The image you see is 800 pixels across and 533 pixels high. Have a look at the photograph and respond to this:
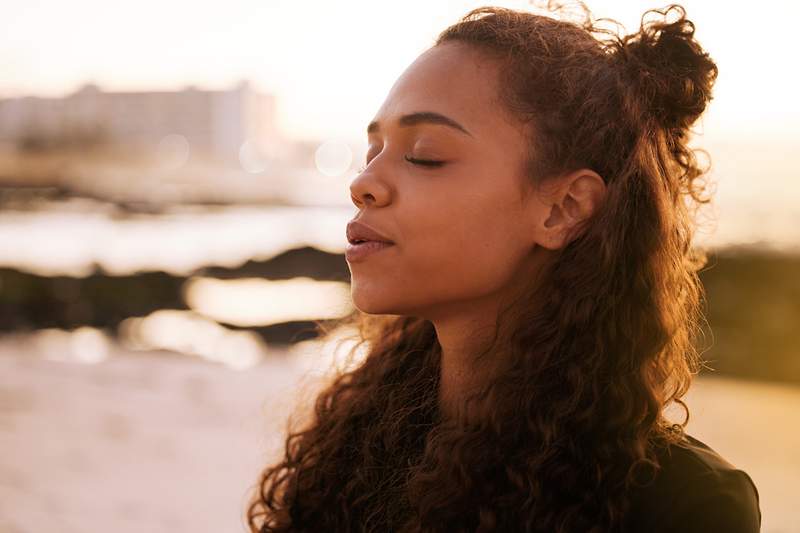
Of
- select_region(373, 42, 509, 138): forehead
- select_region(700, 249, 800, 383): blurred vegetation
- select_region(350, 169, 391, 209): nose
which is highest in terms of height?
select_region(373, 42, 509, 138): forehead

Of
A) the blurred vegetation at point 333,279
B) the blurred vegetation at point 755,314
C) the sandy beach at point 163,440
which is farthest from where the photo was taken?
the blurred vegetation at point 333,279

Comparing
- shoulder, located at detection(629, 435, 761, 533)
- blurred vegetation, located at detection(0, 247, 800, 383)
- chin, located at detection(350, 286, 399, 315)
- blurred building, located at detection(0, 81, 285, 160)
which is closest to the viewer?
shoulder, located at detection(629, 435, 761, 533)

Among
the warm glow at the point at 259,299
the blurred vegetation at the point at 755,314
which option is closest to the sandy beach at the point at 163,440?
the blurred vegetation at the point at 755,314

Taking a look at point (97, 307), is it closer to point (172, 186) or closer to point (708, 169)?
point (708, 169)

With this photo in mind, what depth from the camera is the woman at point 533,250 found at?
1675 mm

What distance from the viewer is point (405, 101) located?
1.81m

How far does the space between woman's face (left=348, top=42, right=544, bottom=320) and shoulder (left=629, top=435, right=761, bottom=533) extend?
52 cm

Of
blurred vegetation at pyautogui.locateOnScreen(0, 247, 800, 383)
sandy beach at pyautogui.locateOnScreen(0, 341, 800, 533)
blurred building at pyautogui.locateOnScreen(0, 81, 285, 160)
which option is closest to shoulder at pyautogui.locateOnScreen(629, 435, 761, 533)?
sandy beach at pyautogui.locateOnScreen(0, 341, 800, 533)

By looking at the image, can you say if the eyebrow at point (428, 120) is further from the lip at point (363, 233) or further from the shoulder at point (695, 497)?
the shoulder at point (695, 497)

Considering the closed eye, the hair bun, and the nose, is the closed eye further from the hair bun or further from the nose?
the hair bun

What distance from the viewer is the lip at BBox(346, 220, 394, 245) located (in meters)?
1.77

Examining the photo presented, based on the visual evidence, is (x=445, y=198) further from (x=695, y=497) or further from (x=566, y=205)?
(x=695, y=497)

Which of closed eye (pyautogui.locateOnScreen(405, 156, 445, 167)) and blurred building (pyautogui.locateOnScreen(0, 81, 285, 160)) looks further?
blurred building (pyautogui.locateOnScreen(0, 81, 285, 160))

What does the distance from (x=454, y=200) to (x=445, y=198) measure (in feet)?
0.06
